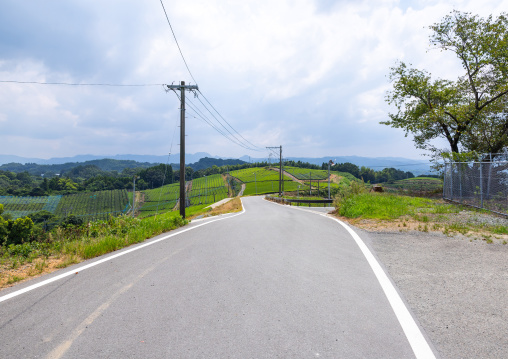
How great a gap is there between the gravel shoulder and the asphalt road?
25cm

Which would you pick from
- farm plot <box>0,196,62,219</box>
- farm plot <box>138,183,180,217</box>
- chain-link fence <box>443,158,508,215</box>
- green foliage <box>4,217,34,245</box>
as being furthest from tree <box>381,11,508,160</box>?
farm plot <box>0,196,62,219</box>

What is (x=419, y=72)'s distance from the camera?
22.0 meters

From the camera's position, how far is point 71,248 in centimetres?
611

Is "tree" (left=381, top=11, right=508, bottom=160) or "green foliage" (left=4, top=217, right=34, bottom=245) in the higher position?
"tree" (left=381, top=11, right=508, bottom=160)

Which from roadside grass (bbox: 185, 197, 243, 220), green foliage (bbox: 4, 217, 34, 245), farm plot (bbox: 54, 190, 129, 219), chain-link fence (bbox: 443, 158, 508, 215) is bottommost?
farm plot (bbox: 54, 190, 129, 219)

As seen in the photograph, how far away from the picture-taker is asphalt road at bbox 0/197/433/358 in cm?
239

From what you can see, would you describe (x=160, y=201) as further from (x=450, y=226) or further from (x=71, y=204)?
(x=450, y=226)

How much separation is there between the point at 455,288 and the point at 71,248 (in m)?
6.88

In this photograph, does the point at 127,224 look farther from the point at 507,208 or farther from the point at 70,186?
the point at 70,186

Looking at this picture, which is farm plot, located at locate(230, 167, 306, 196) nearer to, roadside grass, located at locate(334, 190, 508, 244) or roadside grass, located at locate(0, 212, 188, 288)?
roadside grass, located at locate(334, 190, 508, 244)

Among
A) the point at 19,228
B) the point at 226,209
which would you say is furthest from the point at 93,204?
the point at 226,209

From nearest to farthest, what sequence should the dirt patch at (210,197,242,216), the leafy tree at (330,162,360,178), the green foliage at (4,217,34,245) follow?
the green foliage at (4,217,34,245) < the dirt patch at (210,197,242,216) < the leafy tree at (330,162,360,178)

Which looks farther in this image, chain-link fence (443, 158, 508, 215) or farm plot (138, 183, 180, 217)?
farm plot (138, 183, 180, 217)

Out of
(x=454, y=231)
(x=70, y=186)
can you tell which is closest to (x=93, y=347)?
(x=454, y=231)
